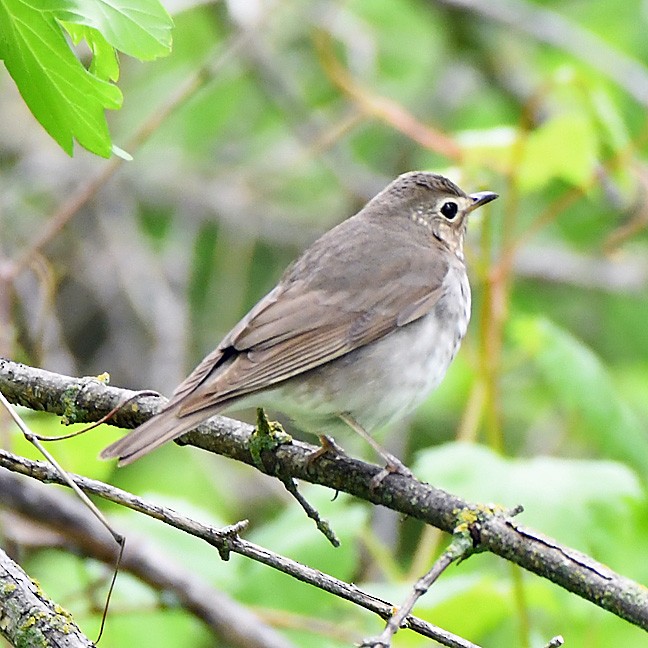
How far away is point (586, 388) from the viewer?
4781 millimetres

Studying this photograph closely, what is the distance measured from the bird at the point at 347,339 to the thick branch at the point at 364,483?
12 centimetres

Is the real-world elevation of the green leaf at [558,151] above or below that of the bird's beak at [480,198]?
above

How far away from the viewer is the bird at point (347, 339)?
408cm

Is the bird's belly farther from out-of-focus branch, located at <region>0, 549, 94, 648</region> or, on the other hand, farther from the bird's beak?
out-of-focus branch, located at <region>0, 549, 94, 648</region>

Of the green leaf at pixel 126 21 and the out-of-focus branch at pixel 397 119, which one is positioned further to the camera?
the out-of-focus branch at pixel 397 119

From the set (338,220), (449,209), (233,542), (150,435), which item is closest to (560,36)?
(338,220)

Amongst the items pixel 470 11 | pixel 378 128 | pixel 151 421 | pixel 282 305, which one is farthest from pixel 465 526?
pixel 378 128

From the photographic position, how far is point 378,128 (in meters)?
9.28

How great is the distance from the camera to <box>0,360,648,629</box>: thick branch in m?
3.16

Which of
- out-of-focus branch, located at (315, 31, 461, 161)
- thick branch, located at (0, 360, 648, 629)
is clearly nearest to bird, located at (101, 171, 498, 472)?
thick branch, located at (0, 360, 648, 629)

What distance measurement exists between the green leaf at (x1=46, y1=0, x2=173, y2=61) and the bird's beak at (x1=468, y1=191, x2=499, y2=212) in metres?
2.56

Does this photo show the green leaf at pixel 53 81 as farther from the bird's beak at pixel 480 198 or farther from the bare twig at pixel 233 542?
the bird's beak at pixel 480 198

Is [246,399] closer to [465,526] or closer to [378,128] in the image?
[465,526]

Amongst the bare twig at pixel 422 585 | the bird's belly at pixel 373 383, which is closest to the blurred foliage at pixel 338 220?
the bird's belly at pixel 373 383
